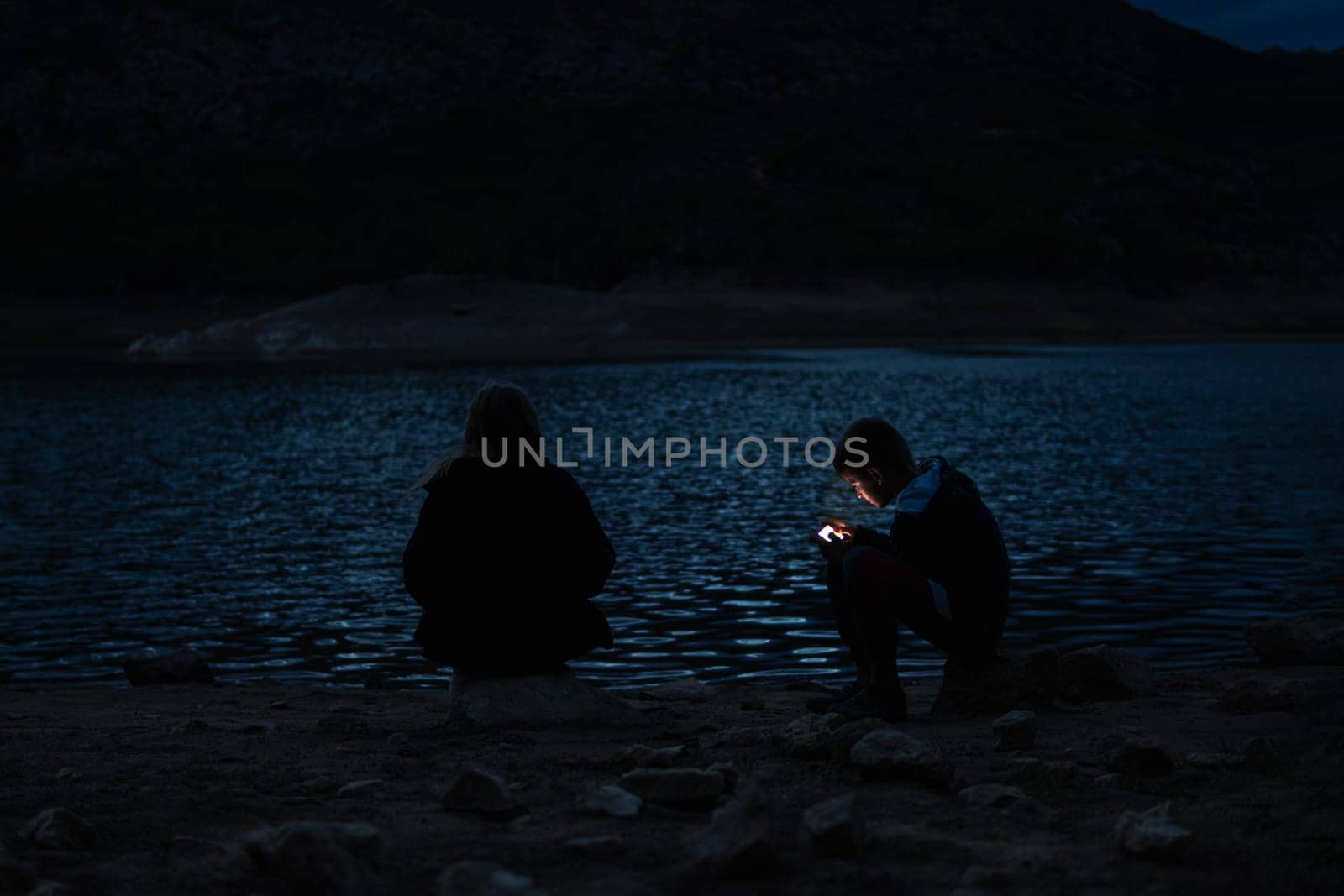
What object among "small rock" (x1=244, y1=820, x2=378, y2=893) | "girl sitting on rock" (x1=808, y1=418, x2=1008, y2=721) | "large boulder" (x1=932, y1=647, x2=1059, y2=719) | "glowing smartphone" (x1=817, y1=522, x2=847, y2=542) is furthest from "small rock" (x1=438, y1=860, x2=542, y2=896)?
"large boulder" (x1=932, y1=647, x2=1059, y2=719)

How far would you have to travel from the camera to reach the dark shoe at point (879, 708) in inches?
294

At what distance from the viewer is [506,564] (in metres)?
7.55

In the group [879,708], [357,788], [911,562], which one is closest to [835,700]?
[879,708]

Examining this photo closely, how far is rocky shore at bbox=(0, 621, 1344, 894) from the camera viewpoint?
15.3 feet

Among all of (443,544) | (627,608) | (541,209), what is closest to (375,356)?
(541,209)

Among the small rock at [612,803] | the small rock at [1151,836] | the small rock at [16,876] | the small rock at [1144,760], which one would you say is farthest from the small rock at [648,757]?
the small rock at [16,876]

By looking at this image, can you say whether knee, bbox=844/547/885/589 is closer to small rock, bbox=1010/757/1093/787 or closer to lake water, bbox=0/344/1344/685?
small rock, bbox=1010/757/1093/787

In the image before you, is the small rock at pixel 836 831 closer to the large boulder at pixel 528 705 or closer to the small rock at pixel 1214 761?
the small rock at pixel 1214 761

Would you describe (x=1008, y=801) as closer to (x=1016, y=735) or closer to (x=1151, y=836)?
(x=1151, y=836)

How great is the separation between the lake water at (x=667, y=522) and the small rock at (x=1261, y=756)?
3.46m

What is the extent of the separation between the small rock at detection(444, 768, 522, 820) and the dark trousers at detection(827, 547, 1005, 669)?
2.46 m

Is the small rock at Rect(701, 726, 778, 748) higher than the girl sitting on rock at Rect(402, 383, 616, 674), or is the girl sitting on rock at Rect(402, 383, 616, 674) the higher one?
the girl sitting on rock at Rect(402, 383, 616, 674)

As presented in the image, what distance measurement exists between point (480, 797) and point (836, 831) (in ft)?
4.52

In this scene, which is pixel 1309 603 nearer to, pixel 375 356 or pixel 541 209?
pixel 375 356
